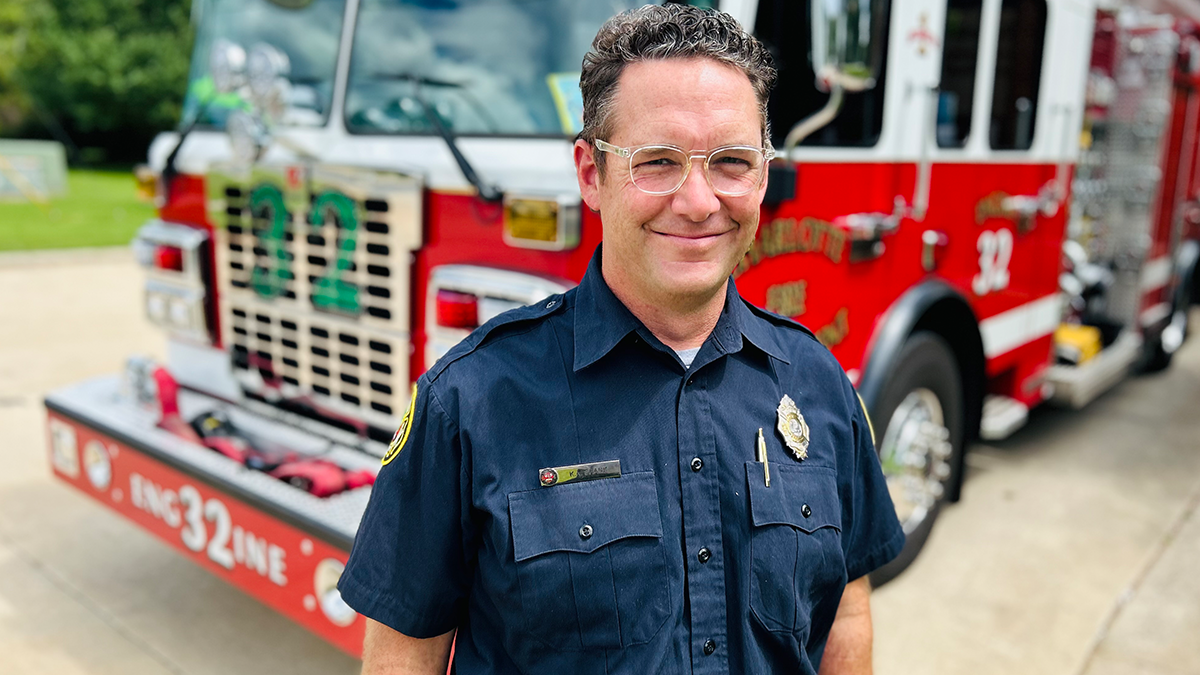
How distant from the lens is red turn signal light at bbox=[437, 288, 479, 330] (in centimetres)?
245

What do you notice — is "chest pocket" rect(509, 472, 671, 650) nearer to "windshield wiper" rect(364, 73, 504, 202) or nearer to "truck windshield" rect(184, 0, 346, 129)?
"windshield wiper" rect(364, 73, 504, 202)

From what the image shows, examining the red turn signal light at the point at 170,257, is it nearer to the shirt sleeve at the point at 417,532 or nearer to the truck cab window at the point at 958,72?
the shirt sleeve at the point at 417,532

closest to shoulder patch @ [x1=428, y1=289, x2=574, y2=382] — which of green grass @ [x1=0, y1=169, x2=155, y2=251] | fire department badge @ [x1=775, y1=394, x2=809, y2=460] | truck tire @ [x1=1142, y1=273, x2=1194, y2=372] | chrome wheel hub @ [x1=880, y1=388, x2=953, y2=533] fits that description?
fire department badge @ [x1=775, y1=394, x2=809, y2=460]

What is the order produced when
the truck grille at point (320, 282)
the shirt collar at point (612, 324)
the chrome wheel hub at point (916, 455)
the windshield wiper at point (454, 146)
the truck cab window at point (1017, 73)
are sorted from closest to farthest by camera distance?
the shirt collar at point (612, 324)
the windshield wiper at point (454, 146)
the truck grille at point (320, 282)
the chrome wheel hub at point (916, 455)
the truck cab window at point (1017, 73)

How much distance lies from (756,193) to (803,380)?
12.4 inches

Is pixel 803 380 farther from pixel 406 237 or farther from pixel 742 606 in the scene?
pixel 406 237

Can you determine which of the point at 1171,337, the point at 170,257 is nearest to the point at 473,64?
the point at 170,257

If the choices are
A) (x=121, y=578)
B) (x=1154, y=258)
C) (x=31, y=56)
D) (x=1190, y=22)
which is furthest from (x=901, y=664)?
(x=31, y=56)

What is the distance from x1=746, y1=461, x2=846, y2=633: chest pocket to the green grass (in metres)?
12.5

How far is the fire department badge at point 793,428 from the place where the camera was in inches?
51.9

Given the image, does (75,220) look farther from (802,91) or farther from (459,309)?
(802,91)

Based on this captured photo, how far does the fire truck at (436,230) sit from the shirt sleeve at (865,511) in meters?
1.01

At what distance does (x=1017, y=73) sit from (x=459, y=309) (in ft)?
8.03

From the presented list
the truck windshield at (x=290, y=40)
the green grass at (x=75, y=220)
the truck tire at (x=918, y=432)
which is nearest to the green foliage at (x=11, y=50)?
the green grass at (x=75, y=220)
